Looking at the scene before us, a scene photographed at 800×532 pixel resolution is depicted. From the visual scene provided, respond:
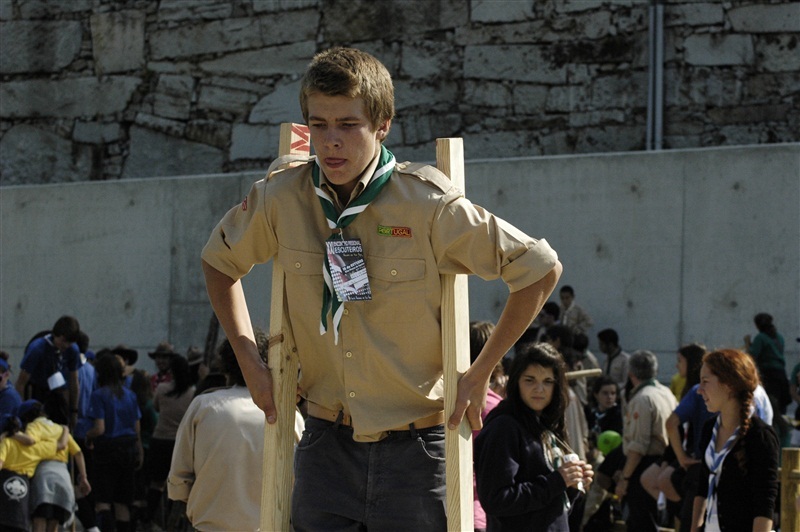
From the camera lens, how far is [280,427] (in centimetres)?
347

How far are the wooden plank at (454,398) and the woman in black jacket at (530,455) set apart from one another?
147 centimetres

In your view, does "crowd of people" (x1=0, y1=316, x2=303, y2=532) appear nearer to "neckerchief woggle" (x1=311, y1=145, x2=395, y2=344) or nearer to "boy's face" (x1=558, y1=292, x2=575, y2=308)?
"neckerchief woggle" (x1=311, y1=145, x2=395, y2=344)

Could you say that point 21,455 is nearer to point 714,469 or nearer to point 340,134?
point 714,469

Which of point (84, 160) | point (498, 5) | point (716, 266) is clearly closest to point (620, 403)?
point (716, 266)

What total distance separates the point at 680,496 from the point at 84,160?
10.5 m

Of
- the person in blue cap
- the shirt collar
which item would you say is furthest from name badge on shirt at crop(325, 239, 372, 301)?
the person in blue cap

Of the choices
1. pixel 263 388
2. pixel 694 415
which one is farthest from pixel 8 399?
pixel 263 388

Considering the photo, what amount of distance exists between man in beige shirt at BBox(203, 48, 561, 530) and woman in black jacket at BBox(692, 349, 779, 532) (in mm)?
2114

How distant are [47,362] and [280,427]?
7028 mm

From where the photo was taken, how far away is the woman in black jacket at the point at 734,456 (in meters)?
5.02

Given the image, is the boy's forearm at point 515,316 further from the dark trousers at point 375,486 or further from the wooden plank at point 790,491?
the wooden plank at point 790,491

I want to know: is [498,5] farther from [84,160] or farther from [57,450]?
[57,450]

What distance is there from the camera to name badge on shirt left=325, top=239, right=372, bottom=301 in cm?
328

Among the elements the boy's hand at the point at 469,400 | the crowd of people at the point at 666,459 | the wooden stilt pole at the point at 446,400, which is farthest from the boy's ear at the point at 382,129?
the crowd of people at the point at 666,459
